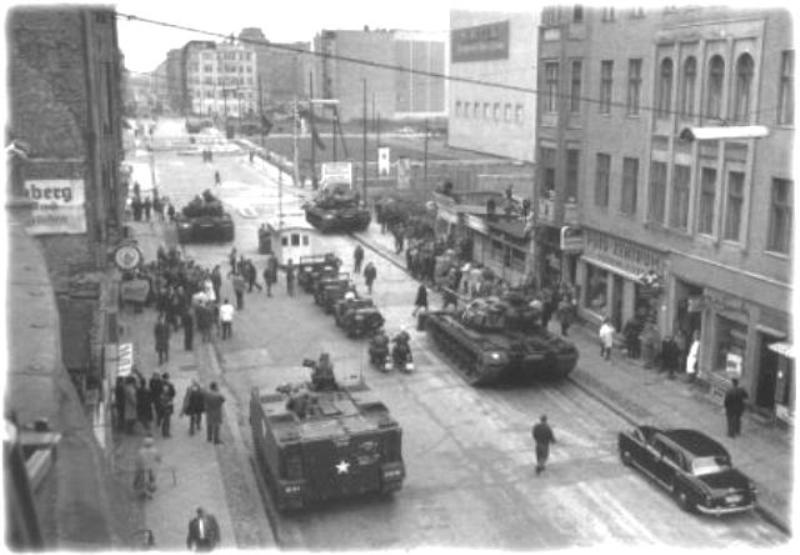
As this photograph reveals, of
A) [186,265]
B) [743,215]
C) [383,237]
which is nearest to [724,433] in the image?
[743,215]

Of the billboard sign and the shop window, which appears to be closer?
the shop window

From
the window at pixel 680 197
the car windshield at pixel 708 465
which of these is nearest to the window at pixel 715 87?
the window at pixel 680 197

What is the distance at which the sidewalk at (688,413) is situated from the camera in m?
19.5

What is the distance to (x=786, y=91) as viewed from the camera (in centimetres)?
2298

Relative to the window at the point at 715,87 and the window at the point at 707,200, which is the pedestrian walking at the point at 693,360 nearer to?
the window at the point at 707,200

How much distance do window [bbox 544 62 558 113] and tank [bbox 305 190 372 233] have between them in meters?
18.5

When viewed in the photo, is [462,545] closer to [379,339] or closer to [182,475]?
[182,475]

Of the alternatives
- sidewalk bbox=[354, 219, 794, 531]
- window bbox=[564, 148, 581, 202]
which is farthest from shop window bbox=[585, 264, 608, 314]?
window bbox=[564, 148, 581, 202]

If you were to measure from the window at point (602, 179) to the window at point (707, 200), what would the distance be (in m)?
5.60

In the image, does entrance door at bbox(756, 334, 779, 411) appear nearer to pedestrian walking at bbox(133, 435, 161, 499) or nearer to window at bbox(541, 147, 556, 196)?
window at bbox(541, 147, 556, 196)

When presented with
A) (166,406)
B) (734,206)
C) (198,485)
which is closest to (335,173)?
(734,206)

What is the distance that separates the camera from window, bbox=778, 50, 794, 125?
2278 centimetres

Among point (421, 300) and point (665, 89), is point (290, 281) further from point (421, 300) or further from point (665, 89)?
point (665, 89)

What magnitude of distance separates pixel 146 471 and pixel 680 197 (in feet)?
52.8
